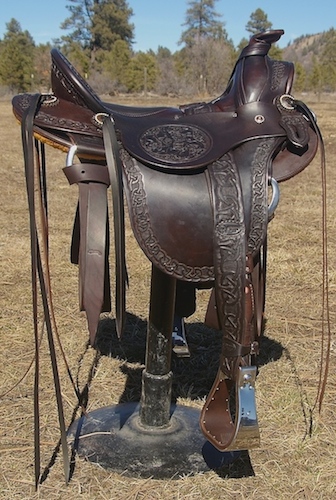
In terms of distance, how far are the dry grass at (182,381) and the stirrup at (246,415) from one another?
0.97 ft

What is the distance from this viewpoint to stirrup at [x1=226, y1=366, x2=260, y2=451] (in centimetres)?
156

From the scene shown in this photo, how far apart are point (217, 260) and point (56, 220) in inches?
146

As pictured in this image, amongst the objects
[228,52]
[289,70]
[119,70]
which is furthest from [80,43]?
[289,70]

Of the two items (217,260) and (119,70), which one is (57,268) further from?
(119,70)

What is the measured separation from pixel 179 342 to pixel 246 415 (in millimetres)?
810

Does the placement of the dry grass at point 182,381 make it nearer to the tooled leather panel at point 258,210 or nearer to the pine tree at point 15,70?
the tooled leather panel at point 258,210

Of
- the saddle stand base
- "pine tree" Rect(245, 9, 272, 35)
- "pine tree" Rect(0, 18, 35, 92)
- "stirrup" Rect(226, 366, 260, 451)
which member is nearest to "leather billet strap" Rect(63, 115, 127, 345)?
"stirrup" Rect(226, 366, 260, 451)

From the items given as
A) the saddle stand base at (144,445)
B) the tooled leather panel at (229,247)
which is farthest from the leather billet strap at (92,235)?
the saddle stand base at (144,445)

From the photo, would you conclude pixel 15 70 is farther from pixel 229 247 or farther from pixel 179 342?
pixel 229 247

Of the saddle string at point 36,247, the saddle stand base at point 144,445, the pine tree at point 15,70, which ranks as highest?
the pine tree at point 15,70

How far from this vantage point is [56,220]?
16.8 feet

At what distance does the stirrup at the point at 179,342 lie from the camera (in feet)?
7.63

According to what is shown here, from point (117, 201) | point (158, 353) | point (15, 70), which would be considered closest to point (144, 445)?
point (158, 353)

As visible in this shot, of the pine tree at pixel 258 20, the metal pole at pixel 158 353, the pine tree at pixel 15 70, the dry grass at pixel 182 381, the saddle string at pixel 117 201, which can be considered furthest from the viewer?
the pine tree at pixel 258 20
